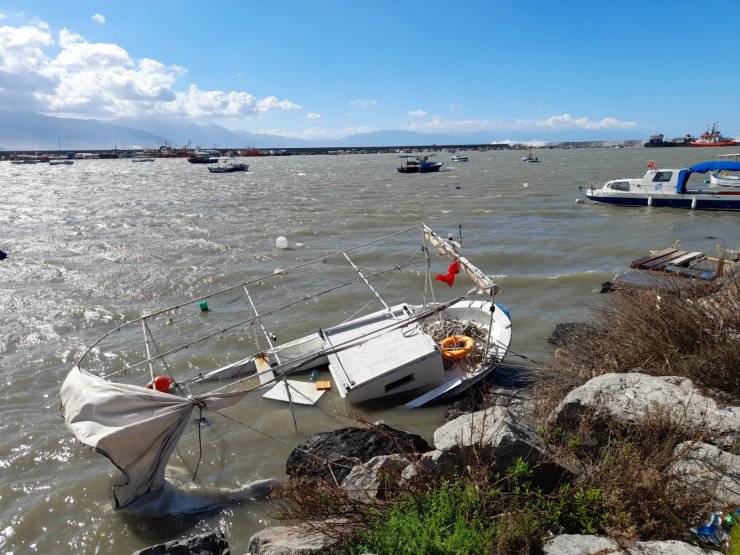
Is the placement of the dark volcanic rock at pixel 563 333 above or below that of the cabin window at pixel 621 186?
below

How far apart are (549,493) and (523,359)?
7.46 meters

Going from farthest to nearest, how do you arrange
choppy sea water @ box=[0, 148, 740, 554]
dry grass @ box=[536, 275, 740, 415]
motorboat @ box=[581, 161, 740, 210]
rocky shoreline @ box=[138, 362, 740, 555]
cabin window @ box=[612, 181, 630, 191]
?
cabin window @ box=[612, 181, 630, 191] < motorboat @ box=[581, 161, 740, 210] < choppy sea water @ box=[0, 148, 740, 554] < dry grass @ box=[536, 275, 740, 415] < rocky shoreline @ box=[138, 362, 740, 555]

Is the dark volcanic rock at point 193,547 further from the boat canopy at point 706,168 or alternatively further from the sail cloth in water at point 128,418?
the boat canopy at point 706,168

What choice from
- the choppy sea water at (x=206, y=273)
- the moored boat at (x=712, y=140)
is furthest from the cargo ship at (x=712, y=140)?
the choppy sea water at (x=206, y=273)

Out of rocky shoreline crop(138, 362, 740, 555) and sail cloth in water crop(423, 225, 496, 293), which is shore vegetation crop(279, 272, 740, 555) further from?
sail cloth in water crop(423, 225, 496, 293)

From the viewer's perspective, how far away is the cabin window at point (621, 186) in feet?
120

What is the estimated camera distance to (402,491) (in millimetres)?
6062

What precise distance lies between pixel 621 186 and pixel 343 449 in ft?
117

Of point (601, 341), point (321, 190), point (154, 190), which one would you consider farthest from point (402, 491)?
point (154, 190)

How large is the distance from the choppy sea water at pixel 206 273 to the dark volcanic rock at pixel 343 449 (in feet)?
3.05

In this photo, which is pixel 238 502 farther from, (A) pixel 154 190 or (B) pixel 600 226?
(A) pixel 154 190

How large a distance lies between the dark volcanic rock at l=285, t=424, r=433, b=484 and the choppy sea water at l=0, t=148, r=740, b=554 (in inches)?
36.6

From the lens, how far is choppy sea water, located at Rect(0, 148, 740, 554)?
8.57 m

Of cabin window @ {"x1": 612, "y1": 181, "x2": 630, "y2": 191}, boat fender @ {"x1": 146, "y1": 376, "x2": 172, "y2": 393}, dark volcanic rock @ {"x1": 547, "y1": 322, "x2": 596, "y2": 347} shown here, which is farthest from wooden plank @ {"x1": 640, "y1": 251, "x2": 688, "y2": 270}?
cabin window @ {"x1": 612, "y1": 181, "x2": 630, "y2": 191}
